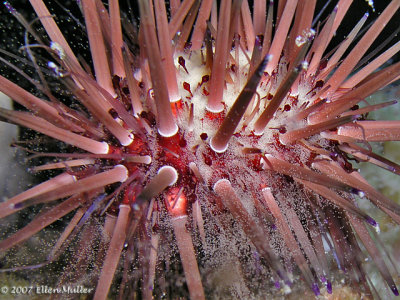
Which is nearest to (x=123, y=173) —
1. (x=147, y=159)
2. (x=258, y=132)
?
(x=147, y=159)

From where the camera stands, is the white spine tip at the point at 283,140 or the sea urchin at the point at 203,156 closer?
the sea urchin at the point at 203,156

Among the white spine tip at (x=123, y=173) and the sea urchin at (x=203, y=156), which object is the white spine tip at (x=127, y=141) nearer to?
the sea urchin at (x=203, y=156)

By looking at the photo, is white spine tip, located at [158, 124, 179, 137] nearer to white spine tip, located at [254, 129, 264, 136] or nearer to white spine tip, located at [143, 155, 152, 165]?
white spine tip, located at [143, 155, 152, 165]

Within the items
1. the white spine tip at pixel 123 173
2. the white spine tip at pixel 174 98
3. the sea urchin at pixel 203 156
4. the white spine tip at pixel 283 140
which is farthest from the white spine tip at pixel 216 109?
the white spine tip at pixel 123 173

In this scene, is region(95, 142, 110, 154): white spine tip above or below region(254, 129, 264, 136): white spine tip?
above

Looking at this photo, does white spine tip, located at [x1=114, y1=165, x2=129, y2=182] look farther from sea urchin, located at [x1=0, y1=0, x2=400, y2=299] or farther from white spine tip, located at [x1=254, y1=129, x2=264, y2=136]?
white spine tip, located at [x1=254, y1=129, x2=264, y2=136]

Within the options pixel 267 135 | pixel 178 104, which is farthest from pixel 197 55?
pixel 267 135

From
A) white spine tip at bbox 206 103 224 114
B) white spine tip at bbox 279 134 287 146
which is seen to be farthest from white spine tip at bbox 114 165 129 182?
white spine tip at bbox 279 134 287 146

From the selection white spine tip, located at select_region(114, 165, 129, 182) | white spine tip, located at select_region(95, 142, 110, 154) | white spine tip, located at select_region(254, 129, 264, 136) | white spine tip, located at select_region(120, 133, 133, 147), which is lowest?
white spine tip, located at select_region(254, 129, 264, 136)

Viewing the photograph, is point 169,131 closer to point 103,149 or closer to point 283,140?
point 103,149

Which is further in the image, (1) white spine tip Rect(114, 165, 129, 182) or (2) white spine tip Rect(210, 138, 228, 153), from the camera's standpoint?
(1) white spine tip Rect(114, 165, 129, 182)
